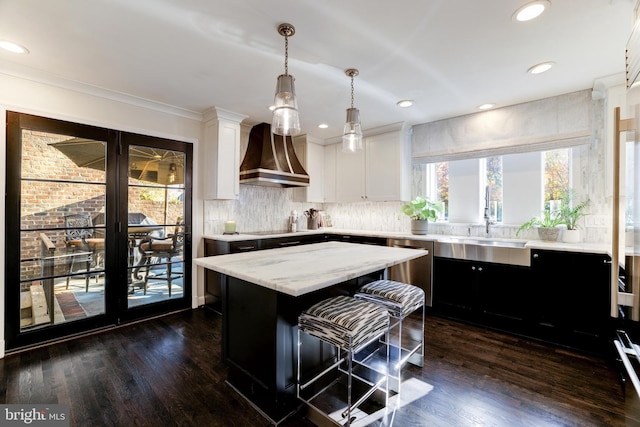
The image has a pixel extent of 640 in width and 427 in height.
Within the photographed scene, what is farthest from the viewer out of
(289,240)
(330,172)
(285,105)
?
(330,172)

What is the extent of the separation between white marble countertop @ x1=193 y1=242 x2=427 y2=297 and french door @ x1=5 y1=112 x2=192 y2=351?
1751 millimetres

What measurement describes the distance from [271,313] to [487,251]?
2.43 meters

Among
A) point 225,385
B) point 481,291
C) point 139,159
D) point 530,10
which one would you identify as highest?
point 530,10

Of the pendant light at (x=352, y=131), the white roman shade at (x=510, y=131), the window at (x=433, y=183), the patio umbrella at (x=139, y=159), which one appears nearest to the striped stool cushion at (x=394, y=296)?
the pendant light at (x=352, y=131)

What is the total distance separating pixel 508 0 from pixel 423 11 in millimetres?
469

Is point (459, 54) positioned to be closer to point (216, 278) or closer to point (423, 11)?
point (423, 11)

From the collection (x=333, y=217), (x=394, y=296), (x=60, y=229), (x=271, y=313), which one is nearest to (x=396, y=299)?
(x=394, y=296)

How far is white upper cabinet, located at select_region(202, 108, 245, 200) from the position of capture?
352cm

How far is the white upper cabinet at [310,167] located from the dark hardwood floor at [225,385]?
8.57ft

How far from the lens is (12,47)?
2.14 m

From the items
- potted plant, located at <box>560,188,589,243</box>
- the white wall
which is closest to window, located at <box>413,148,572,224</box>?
potted plant, located at <box>560,188,589,243</box>

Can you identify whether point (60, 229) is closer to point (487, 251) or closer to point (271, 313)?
point (271, 313)

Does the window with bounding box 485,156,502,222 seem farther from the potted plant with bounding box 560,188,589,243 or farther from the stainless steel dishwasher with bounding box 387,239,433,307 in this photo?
the stainless steel dishwasher with bounding box 387,239,433,307

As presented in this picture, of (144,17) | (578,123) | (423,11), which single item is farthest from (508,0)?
(144,17)
